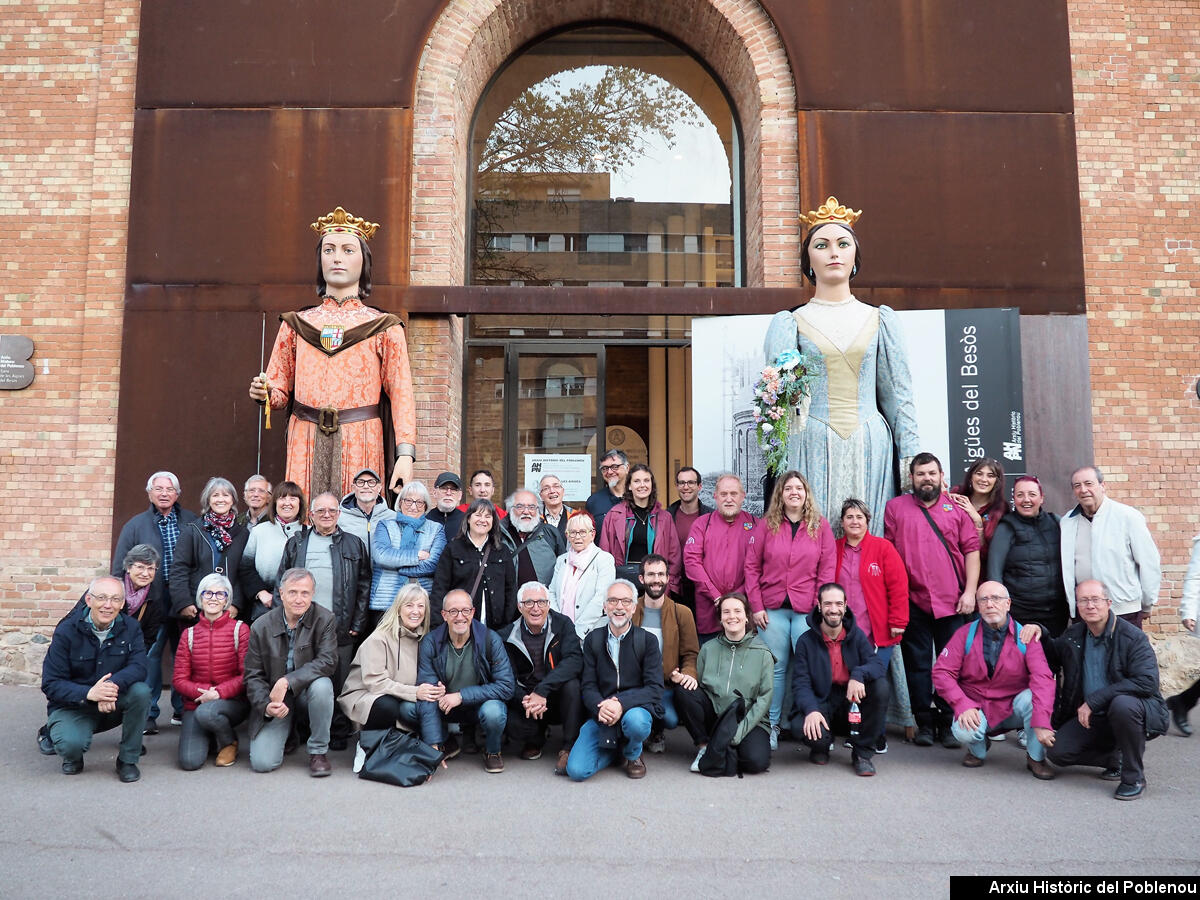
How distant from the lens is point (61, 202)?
847cm

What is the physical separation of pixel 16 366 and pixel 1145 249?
32.1 ft

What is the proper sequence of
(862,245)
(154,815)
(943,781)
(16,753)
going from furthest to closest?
(862,245) < (16,753) < (943,781) < (154,815)

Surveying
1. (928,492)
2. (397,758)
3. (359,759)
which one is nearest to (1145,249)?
(928,492)

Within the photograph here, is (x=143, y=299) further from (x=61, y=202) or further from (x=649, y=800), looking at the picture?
(x=649, y=800)

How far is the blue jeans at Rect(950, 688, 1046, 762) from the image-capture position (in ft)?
16.9

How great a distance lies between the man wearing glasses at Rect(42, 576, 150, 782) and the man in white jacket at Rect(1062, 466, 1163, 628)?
17.4 feet

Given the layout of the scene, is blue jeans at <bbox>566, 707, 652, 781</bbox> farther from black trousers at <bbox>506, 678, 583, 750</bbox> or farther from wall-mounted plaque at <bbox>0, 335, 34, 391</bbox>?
wall-mounted plaque at <bbox>0, 335, 34, 391</bbox>

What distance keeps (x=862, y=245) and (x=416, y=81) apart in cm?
404

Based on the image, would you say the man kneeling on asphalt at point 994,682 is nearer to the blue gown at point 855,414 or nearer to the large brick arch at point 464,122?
the blue gown at point 855,414

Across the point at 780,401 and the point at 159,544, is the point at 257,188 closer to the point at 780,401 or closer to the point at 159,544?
the point at 159,544

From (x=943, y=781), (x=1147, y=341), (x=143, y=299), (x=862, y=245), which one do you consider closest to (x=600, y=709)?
(x=943, y=781)

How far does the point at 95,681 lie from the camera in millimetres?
5160

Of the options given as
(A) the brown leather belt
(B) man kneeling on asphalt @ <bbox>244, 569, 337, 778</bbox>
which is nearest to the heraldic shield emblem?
(A) the brown leather belt

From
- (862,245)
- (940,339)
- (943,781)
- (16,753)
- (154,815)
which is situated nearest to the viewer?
(154,815)
